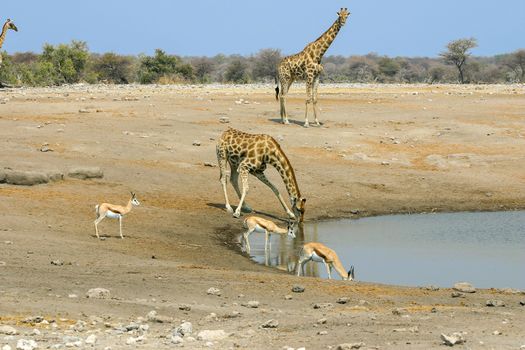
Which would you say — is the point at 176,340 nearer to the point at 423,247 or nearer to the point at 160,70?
the point at 423,247

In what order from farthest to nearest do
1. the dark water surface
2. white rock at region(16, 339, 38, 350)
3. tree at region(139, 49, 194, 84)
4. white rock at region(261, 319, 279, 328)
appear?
tree at region(139, 49, 194, 84) → the dark water surface → white rock at region(261, 319, 279, 328) → white rock at region(16, 339, 38, 350)

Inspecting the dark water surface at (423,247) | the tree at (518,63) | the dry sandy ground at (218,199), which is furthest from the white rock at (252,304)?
the tree at (518,63)

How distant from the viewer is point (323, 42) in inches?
1300

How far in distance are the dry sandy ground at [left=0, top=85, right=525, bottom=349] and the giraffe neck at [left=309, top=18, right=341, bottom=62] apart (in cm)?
235

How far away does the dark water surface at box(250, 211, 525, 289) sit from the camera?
17.2m

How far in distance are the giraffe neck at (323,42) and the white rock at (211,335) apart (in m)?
22.7

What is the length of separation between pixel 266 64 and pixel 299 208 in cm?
4711

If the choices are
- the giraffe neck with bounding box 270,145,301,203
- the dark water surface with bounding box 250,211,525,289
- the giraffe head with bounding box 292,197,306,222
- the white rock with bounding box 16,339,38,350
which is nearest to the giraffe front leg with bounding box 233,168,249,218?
the giraffe neck with bounding box 270,145,301,203

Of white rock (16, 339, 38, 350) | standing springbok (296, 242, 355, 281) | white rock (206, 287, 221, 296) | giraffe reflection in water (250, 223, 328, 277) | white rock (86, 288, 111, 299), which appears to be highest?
white rock (16, 339, 38, 350)

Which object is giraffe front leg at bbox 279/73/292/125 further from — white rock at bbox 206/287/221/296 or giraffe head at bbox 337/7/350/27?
white rock at bbox 206/287/221/296

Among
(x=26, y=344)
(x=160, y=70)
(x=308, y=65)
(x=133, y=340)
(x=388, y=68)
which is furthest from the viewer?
(x=388, y=68)

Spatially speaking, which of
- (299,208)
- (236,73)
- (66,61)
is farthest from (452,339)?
(236,73)

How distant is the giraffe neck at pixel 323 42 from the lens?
108 ft

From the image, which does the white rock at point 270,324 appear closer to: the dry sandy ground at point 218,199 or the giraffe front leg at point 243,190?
the dry sandy ground at point 218,199
